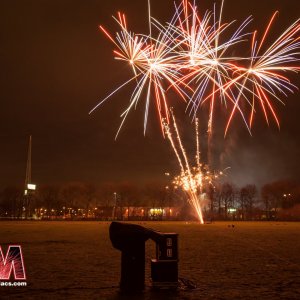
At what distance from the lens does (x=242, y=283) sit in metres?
9.38

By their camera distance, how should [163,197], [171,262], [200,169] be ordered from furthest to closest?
[163,197], [200,169], [171,262]

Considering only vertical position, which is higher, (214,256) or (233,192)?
(233,192)

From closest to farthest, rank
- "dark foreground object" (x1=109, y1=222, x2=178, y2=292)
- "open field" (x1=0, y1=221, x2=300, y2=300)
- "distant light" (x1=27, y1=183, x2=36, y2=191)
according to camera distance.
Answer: "open field" (x1=0, y1=221, x2=300, y2=300) < "dark foreground object" (x1=109, y1=222, x2=178, y2=292) < "distant light" (x1=27, y1=183, x2=36, y2=191)

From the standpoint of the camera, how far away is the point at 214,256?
1516cm

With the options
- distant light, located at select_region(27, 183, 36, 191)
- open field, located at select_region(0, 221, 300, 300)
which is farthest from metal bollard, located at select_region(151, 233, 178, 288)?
distant light, located at select_region(27, 183, 36, 191)

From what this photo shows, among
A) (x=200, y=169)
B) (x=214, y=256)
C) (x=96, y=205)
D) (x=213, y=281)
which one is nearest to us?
(x=213, y=281)

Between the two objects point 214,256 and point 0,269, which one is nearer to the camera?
point 0,269

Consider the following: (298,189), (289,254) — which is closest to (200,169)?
(289,254)

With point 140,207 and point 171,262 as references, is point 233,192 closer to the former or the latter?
point 140,207

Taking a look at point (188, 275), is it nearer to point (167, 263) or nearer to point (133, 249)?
point (167, 263)

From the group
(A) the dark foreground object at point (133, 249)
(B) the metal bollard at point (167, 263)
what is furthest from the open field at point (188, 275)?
(B) the metal bollard at point (167, 263)

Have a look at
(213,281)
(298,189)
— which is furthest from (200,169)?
(298,189)

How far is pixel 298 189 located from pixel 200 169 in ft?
188

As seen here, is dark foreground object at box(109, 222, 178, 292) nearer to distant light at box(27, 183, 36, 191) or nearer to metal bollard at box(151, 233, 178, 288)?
metal bollard at box(151, 233, 178, 288)
